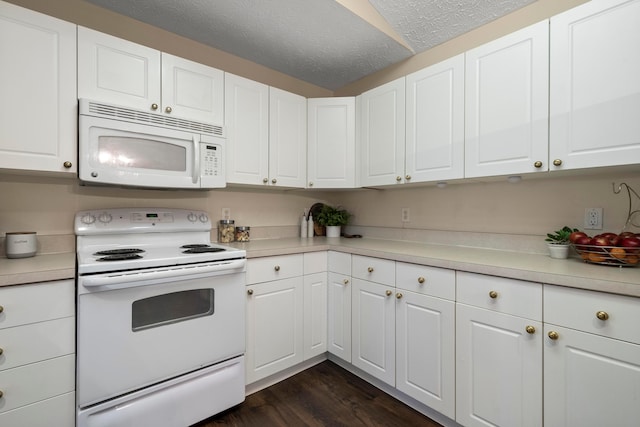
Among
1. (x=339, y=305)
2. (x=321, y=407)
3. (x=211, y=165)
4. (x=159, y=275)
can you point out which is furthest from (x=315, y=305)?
(x=211, y=165)

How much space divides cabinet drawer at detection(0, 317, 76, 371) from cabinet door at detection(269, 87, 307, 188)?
145cm

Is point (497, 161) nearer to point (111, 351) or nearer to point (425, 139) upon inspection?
point (425, 139)

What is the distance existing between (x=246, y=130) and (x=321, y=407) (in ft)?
6.12

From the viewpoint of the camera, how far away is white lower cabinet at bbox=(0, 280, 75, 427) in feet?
3.78

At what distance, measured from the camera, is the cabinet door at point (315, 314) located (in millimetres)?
2084

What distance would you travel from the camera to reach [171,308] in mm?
1540

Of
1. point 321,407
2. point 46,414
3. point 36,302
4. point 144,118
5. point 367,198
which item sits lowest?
point 321,407

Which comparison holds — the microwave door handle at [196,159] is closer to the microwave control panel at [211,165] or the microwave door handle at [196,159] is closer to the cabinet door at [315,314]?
the microwave control panel at [211,165]

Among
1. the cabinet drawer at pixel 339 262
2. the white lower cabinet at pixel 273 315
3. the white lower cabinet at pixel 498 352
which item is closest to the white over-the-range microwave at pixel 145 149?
the white lower cabinet at pixel 273 315

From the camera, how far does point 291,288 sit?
6.57 feet

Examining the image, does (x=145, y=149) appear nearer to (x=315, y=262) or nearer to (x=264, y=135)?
(x=264, y=135)

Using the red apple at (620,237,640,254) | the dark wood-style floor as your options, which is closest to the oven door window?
the dark wood-style floor

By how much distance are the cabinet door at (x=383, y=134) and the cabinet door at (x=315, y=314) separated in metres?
0.85

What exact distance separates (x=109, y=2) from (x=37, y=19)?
53 cm
